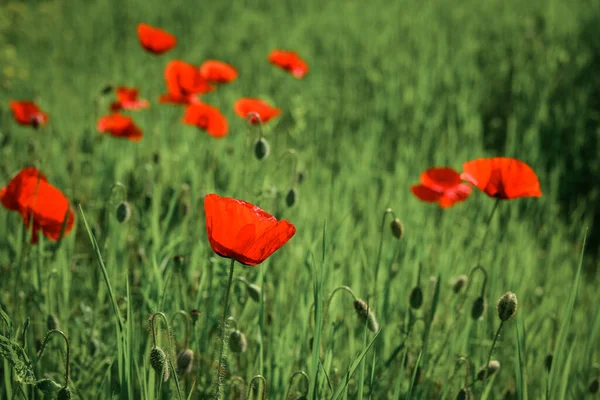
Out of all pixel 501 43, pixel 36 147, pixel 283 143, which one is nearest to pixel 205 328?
pixel 36 147

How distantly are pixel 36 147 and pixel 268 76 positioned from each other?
216cm

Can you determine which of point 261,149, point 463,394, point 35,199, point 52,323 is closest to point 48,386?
point 52,323

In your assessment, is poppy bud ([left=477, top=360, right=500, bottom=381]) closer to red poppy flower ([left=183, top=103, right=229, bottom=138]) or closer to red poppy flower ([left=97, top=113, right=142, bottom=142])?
red poppy flower ([left=183, top=103, right=229, bottom=138])

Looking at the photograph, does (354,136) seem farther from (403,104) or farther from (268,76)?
(268,76)

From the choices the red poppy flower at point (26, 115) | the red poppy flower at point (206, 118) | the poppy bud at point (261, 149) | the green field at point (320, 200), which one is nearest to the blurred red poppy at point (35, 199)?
the green field at point (320, 200)

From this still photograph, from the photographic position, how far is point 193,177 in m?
2.26

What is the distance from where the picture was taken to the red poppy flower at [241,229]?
0.97 m

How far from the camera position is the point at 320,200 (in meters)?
2.50

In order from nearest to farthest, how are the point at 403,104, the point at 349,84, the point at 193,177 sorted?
the point at 193,177 → the point at 403,104 → the point at 349,84

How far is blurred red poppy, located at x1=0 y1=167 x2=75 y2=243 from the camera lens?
1.35 m

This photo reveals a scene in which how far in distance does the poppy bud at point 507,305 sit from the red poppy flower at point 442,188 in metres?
0.54

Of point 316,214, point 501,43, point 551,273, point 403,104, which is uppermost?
point 501,43

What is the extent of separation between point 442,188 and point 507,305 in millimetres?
567

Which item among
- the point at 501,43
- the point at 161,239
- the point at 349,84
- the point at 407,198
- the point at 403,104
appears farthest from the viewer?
the point at 501,43
